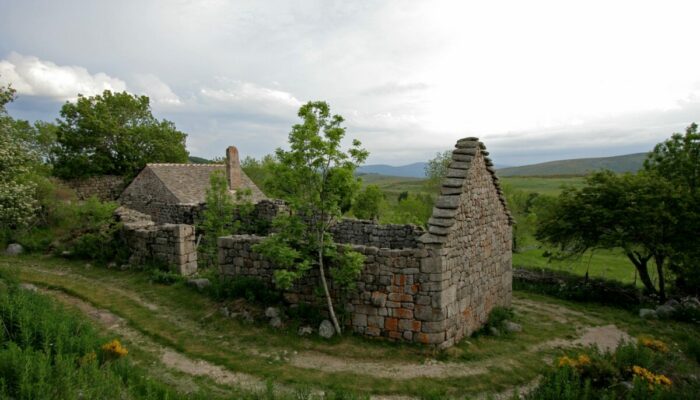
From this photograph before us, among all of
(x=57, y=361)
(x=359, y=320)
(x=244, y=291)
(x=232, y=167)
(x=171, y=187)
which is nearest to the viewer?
(x=57, y=361)

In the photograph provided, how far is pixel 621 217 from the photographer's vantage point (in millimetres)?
16453

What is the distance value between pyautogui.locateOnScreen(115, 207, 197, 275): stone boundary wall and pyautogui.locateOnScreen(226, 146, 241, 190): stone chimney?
490 inches

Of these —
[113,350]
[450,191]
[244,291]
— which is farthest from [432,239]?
[113,350]

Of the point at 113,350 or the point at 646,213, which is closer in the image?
the point at 113,350

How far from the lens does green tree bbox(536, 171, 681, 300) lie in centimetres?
1602

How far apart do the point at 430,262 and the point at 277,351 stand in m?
4.24

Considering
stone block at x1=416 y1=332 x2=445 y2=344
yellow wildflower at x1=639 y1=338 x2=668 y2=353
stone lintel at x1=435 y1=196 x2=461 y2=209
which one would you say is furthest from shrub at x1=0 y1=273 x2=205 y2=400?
yellow wildflower at x1=639 y1=338 x2=668 y2=353

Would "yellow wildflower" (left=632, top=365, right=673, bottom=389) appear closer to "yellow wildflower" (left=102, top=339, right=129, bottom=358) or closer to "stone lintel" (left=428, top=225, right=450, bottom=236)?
"stone lintel" (left=428, top=225, right=450, bottom=236)

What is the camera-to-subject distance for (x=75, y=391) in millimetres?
5129

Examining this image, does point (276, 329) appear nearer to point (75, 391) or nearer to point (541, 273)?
point (75, 391)

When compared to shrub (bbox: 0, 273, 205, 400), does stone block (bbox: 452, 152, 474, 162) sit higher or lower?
higher

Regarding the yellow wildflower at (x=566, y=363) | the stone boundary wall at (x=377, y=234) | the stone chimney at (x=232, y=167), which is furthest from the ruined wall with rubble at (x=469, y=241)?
the stone chimney at (x=232, y=167)

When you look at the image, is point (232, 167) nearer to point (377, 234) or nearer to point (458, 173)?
point (377, 234)

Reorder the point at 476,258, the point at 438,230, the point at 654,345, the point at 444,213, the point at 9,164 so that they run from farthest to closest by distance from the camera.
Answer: the point at 9,164 < the point at 476,258 < the point at 444,213 < the point at 438,230 < the point at 654,345
